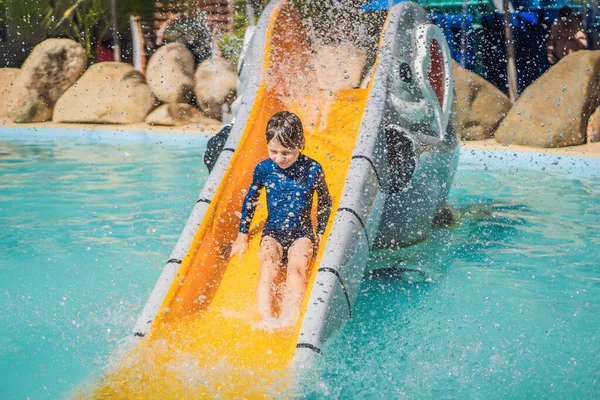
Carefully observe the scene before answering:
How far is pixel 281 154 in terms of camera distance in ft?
11.5

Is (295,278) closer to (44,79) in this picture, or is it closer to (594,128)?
(594,128)

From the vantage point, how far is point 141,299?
380cm

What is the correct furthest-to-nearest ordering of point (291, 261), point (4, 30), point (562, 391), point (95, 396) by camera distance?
point (4, 30) < point (291, 261) < point (562, 391) < point (95, 396)

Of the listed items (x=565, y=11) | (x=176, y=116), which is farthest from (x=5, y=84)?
(x=565, y=11)

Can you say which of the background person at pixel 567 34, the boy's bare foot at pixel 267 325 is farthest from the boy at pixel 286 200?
the background person at pixel 567 34

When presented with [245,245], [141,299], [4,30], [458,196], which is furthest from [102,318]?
[4,30]

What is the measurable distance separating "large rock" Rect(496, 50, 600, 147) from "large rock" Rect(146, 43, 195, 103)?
586 centimetres

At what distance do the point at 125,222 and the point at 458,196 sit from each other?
3350mm

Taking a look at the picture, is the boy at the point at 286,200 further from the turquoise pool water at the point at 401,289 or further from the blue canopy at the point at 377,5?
the blue canopy at the point at 377,5

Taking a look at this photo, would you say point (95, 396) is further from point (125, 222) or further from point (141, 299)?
point (125, 222)

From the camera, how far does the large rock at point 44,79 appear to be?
40.2ft

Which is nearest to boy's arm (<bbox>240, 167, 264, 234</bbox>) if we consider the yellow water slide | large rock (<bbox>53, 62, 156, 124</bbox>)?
the yellow water slide

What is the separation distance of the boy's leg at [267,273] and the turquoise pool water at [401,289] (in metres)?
0.35

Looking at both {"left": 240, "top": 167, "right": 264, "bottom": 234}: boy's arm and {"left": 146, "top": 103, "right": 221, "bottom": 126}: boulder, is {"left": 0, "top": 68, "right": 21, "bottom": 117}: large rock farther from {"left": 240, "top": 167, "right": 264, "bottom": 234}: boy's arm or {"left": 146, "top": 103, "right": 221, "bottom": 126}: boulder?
{"left": 240, "top": 167, "right": 264, "bottom": 234}: boy's arm
